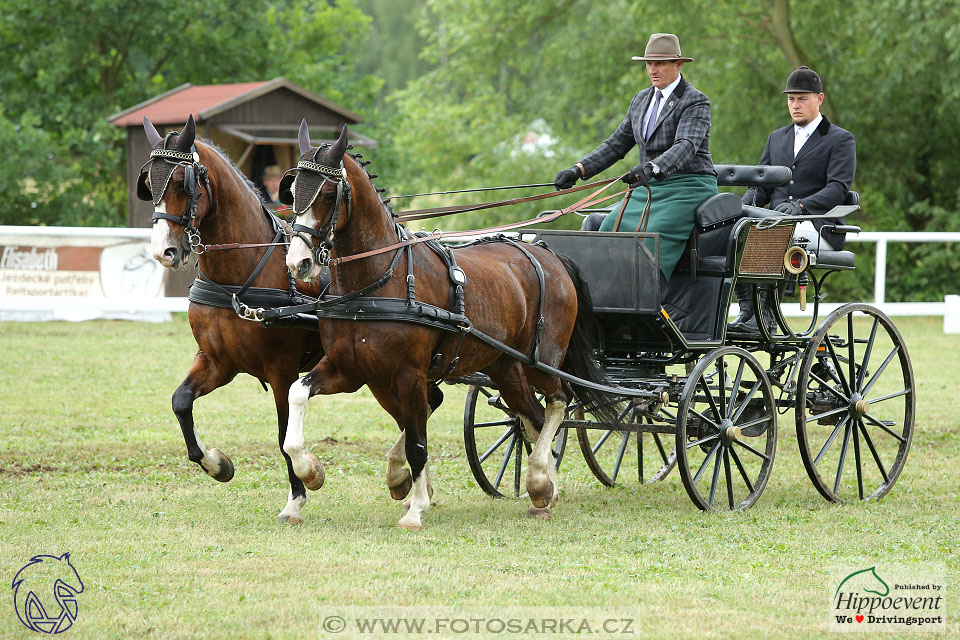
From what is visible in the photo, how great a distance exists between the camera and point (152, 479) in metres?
7.32

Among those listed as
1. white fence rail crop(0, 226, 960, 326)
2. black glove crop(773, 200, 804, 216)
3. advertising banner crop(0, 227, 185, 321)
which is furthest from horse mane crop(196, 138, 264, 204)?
advertising banner crop(0, 227, 185, 321)

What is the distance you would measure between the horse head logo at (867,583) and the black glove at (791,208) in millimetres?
2709

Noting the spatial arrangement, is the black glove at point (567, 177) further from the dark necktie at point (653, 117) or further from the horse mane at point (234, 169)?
the horse mane at point (234, 169)

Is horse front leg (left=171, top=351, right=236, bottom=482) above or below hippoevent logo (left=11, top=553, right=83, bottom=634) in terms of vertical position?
above

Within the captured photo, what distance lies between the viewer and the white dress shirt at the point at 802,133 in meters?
7.51

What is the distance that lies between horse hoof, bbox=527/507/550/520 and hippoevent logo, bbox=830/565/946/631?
1757mm

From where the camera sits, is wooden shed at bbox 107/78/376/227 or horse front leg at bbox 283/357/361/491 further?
wooden shed at bbox 107/78/376/227

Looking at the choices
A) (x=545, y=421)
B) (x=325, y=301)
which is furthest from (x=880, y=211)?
(x=325, y=301)

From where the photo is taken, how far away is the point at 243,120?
1703 cm

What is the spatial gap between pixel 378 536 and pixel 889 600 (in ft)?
7.74

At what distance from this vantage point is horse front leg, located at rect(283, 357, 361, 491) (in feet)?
18.0

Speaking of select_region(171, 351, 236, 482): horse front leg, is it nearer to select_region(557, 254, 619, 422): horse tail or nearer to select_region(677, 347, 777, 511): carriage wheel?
select_region(557, 254, 619, 422): horse tail

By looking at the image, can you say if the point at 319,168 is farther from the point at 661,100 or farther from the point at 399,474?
the point at 661,100

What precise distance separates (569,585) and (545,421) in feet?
6.09
